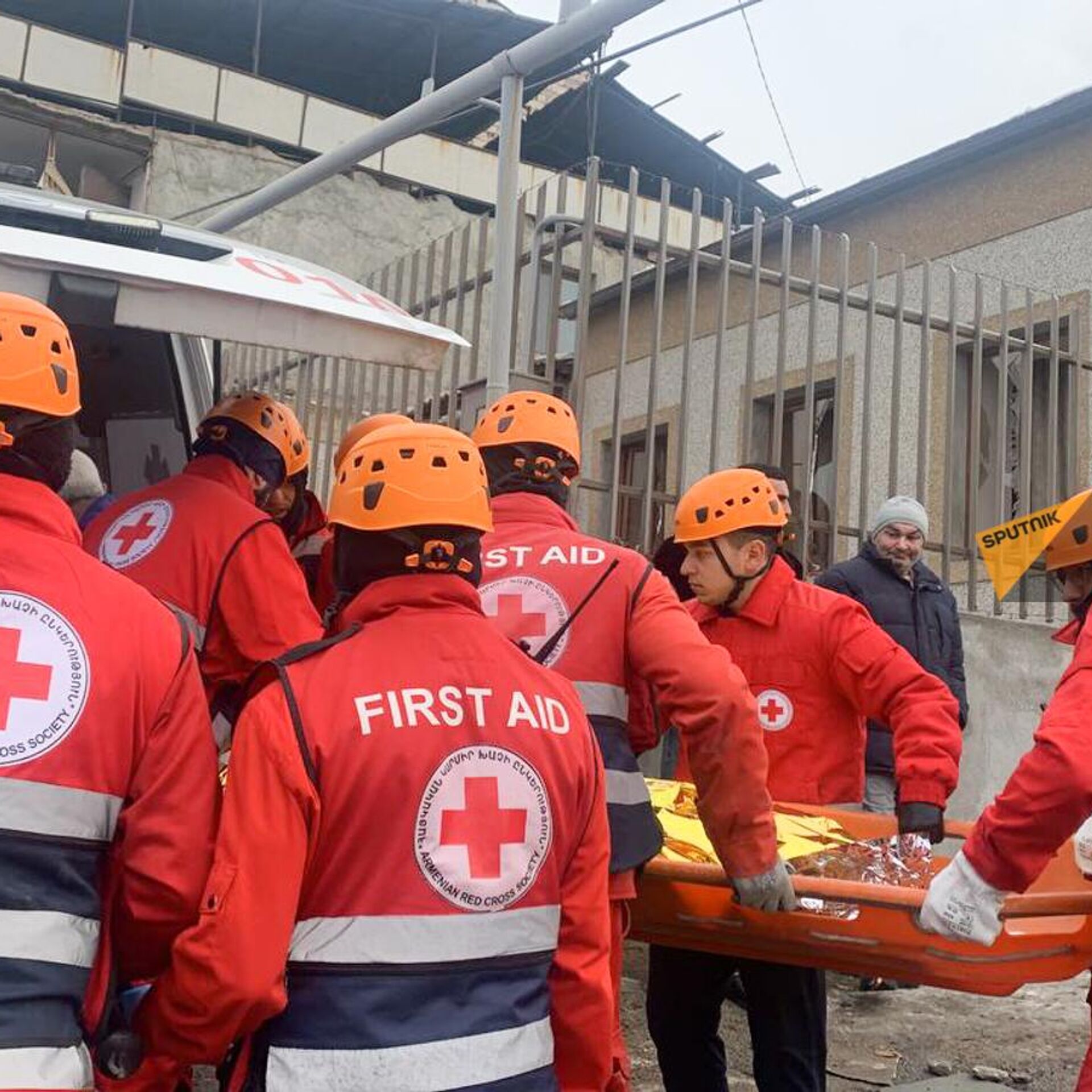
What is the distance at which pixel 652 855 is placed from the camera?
289 centimetres

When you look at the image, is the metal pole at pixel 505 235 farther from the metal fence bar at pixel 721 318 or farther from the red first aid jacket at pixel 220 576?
the red first aid jacket at pixel 220 576

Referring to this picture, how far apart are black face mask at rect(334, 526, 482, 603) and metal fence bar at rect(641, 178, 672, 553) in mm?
3506

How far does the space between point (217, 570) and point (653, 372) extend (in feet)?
10.4

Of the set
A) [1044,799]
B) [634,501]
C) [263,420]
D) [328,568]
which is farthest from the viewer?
[634,501]

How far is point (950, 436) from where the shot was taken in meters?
7.26

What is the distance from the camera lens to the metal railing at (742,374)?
5.86 meters

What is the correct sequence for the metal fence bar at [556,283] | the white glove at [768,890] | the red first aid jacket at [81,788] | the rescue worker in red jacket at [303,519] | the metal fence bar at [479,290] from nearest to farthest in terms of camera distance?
the red first aid jacket at [81,788], the white glove at [768,890], the rescue worker in red jacket at [303,519], the metal fence bar at [556,283], the metal fence bar at [479,290]

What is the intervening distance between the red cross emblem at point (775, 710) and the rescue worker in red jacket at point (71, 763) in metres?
2.22

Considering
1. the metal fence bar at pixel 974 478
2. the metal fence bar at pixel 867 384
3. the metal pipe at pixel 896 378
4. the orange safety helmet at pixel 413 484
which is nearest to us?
the orange safety helmet at pixel 413 484

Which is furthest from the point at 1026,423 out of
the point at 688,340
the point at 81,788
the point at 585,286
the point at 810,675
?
the point at 81,788

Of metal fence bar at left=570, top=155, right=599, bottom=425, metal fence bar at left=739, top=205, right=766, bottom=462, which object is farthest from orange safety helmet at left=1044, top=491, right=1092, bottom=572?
metal fence bar at left=739, top=205, right=766, bottom=462

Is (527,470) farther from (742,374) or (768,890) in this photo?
(742,374)

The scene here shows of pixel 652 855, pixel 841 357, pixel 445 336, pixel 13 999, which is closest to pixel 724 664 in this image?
pixel 652 855

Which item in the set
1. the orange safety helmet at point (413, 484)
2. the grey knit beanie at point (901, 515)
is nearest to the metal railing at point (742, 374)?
the grey knit beanie at point (901, 515)
